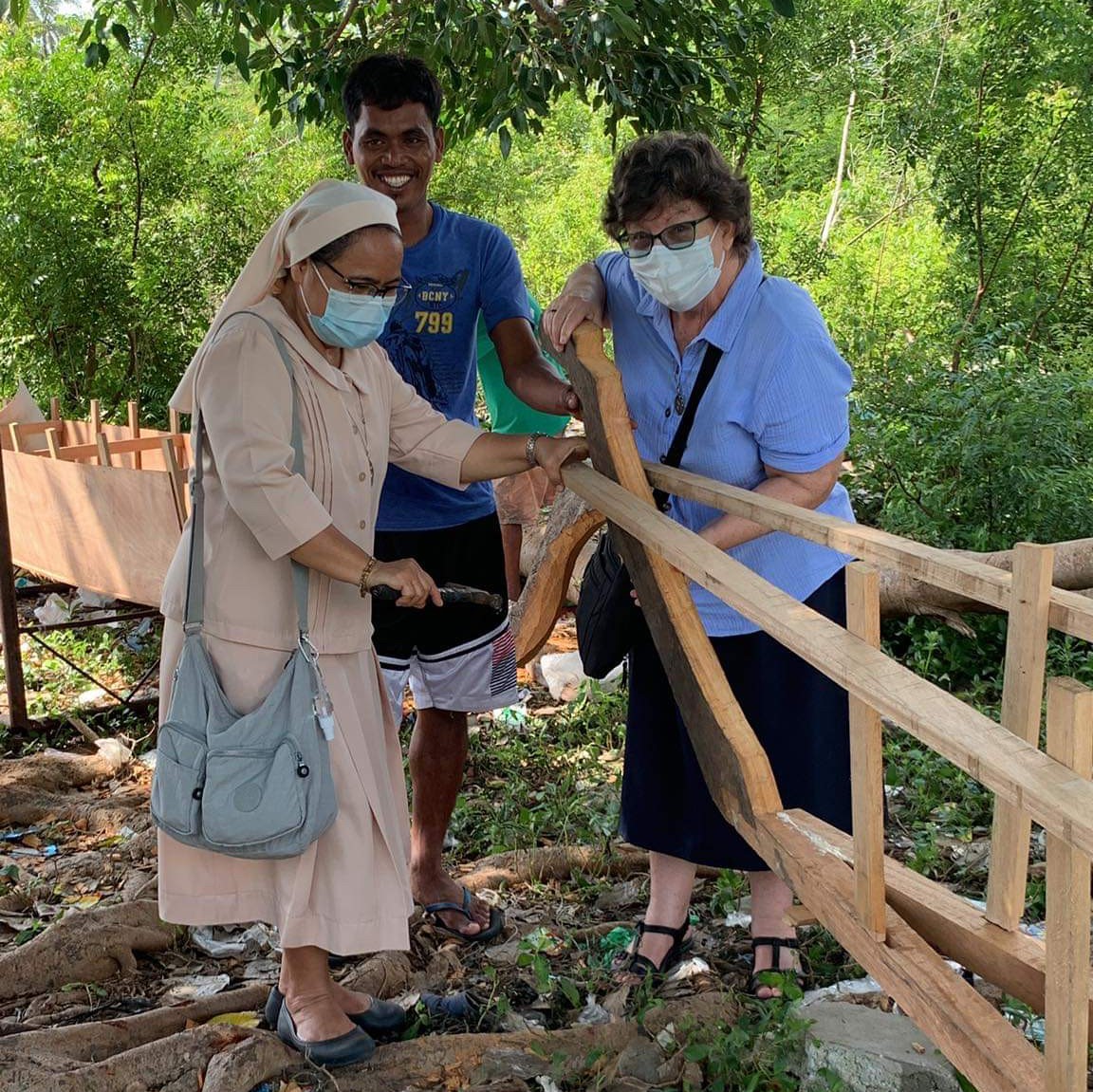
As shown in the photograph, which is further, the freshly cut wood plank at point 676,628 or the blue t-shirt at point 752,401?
the blue t-shirt at point 752,401

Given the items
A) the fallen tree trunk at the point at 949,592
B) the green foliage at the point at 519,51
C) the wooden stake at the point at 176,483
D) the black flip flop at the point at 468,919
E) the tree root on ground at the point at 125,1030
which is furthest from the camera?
the wooden stake at the point at 176,483

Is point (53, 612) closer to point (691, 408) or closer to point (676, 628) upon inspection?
point (691, 408)

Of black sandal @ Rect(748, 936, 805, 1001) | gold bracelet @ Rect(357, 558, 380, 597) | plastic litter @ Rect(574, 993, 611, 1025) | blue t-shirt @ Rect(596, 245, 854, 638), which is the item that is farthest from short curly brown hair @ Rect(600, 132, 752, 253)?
plastic litter @ Rect(574, 993, 611, 1025)

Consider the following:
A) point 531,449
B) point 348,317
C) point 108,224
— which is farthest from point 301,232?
point 108,224

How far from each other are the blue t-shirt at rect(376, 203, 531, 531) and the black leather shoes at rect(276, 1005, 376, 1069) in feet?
4.08

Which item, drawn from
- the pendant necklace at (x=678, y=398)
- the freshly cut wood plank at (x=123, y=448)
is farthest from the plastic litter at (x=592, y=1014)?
the freshly cut wood plank at (x=123, y=448)

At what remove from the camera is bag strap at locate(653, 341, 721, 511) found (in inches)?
106

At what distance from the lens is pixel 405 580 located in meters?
2.45

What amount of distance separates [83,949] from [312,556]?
1.61m

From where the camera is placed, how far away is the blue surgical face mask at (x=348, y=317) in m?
2.49

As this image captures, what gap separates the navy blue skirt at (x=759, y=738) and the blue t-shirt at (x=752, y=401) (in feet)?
0.37

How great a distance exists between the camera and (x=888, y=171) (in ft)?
42.1

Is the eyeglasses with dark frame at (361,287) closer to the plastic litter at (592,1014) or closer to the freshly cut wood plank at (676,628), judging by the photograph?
the freshly cut wood plank at (676,628)

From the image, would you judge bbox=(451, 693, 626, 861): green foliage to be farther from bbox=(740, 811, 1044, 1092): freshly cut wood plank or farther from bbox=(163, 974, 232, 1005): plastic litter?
bbox=(740, 811, 1044, 1092): freshly cut wood plank
